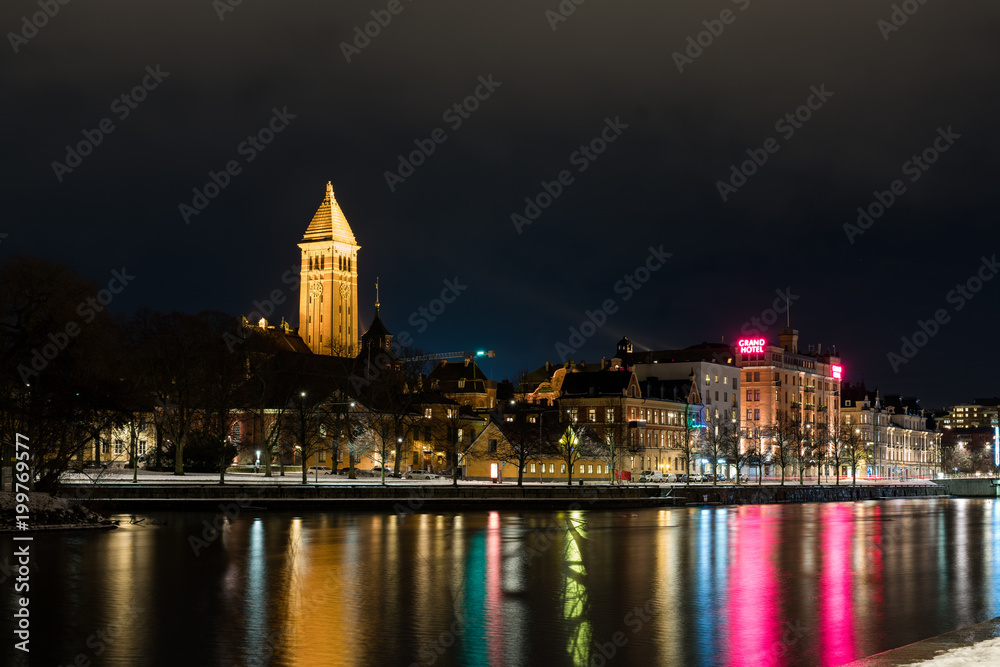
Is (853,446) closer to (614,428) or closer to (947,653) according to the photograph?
(614,428)

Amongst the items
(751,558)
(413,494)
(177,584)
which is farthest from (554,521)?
(177,584)

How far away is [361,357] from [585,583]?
438ft

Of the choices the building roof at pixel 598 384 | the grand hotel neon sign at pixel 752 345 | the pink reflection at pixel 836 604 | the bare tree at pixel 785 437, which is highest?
the grand hotel neon sign at pixel 752 345

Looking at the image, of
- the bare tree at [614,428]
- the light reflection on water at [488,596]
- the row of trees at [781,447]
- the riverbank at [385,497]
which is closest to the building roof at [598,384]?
the bare tree at [614,428]

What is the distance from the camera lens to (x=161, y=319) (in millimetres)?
97125

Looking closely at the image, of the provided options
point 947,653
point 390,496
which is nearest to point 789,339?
point 390,496

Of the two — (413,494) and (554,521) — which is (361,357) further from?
(554,521)

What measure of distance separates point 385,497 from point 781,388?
110841mm

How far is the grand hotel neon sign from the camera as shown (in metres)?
170

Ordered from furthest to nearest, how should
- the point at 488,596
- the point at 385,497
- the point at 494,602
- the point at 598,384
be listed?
the point at 598,384 < the point at 385,497 < the point at 488,596 < the point at 494,602

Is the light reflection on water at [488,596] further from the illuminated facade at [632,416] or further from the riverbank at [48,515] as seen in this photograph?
the illuminated facade at [632,416]

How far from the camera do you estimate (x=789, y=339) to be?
186m

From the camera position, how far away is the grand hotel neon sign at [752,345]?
170 m

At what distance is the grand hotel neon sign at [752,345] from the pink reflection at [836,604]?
389 feet
